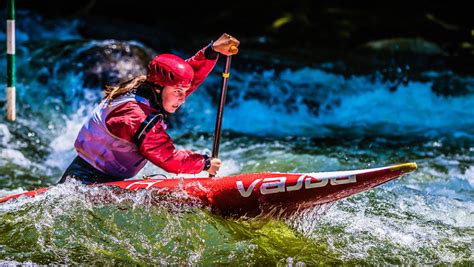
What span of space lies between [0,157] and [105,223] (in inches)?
124

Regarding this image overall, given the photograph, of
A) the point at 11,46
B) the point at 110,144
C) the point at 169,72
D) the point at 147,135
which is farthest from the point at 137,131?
the point at 11,46

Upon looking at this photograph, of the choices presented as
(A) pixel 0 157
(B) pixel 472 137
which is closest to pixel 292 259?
(A) pixel 0 157

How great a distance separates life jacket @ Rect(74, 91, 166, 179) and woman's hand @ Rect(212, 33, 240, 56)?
73 cm

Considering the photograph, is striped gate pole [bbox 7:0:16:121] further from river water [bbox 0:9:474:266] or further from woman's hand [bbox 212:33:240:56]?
woman's hand [bbox 212:33:240:56]

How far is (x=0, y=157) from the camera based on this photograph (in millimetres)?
7082

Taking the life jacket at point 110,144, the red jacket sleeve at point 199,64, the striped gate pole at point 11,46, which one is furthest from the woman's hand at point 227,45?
the striped gate pole at point 11,46

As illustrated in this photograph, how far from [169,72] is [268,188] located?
92 centimetres

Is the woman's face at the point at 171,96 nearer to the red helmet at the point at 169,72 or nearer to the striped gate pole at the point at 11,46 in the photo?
the red helmet at the point at 169,72

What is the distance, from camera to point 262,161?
6.98 meters

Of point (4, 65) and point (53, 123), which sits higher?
point (4, 65)

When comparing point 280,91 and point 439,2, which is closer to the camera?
point 280,91

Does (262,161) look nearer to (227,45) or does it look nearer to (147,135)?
(227,45)

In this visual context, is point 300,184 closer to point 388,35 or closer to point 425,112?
point 425,112

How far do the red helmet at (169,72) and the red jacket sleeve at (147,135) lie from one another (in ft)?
0.64
